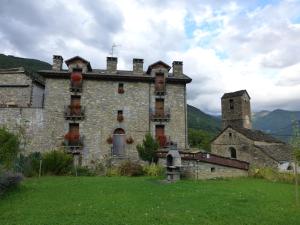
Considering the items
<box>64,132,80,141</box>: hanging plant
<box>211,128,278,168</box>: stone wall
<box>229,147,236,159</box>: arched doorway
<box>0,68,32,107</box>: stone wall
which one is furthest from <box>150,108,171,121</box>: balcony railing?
<box>0,68,32,107</box>: stone wall

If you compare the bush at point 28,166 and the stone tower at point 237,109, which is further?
the stone tower at point 237,109

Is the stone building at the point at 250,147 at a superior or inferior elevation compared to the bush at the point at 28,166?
superior

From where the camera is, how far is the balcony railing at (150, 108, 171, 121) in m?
24.9

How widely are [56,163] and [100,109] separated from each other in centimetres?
672

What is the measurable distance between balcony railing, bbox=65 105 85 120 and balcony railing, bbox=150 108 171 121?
615 cm

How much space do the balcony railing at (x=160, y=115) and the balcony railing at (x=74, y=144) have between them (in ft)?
21.5

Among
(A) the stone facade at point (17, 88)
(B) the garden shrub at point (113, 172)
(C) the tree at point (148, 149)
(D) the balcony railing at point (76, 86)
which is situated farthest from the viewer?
(A) the stone facade at point (17, 88)

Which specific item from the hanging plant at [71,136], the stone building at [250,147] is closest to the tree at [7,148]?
the hanging plant at [71,136]

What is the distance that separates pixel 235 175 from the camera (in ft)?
70.0

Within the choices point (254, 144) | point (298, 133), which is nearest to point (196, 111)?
point (254, 144)

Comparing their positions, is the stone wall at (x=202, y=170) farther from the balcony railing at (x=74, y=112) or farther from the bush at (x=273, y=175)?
the balcony railing at (x=74, y=112)

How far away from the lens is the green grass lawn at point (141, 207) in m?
7.95

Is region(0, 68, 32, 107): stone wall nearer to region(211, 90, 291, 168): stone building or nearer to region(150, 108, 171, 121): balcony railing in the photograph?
region(150, 108, 171, 121): balcony railing

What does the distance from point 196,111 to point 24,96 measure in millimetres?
138835
